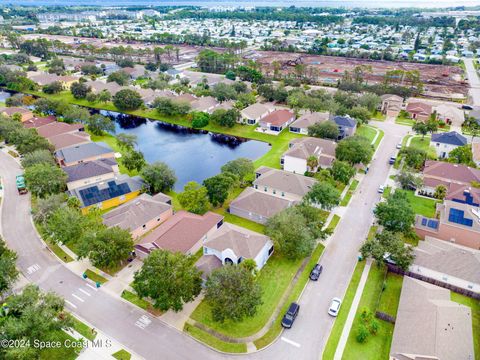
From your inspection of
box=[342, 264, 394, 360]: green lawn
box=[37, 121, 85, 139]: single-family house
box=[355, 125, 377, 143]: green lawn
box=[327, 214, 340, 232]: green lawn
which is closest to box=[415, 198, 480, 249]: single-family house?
box=[327, 214, 340, 232]: green lawn

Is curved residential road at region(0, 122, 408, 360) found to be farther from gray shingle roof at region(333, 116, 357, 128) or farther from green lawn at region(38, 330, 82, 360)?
gray shingle roof at region(333, 116, 357, 128)

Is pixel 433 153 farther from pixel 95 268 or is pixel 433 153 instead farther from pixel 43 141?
pixel 43 141

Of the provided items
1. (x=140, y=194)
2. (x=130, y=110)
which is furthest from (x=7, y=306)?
(x=130, y=110)

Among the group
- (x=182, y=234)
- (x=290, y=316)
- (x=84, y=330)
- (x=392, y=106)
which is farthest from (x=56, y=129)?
(x=392, y=106)

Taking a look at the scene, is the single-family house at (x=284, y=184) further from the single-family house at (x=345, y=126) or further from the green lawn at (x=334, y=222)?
the single-family house at (x=345, y=126)

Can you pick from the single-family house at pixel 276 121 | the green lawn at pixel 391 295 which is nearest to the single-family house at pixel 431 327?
the green lawn at pixel 391 295
